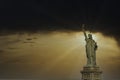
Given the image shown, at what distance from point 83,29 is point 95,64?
396cm

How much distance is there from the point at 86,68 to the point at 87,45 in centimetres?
260

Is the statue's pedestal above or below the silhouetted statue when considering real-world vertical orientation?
below

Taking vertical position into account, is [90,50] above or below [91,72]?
above

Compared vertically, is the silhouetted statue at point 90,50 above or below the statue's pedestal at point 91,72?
above

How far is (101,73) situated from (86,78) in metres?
1.76

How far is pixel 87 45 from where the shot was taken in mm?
86312

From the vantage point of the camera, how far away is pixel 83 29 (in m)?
85.3

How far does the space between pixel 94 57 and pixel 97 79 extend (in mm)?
2366

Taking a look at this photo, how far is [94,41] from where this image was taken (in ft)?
284

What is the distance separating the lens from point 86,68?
8538 cm

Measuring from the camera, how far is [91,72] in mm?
84938

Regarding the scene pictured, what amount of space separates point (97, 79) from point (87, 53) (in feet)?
9.86

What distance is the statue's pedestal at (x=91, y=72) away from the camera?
8500cm

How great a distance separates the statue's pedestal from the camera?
85000mm
